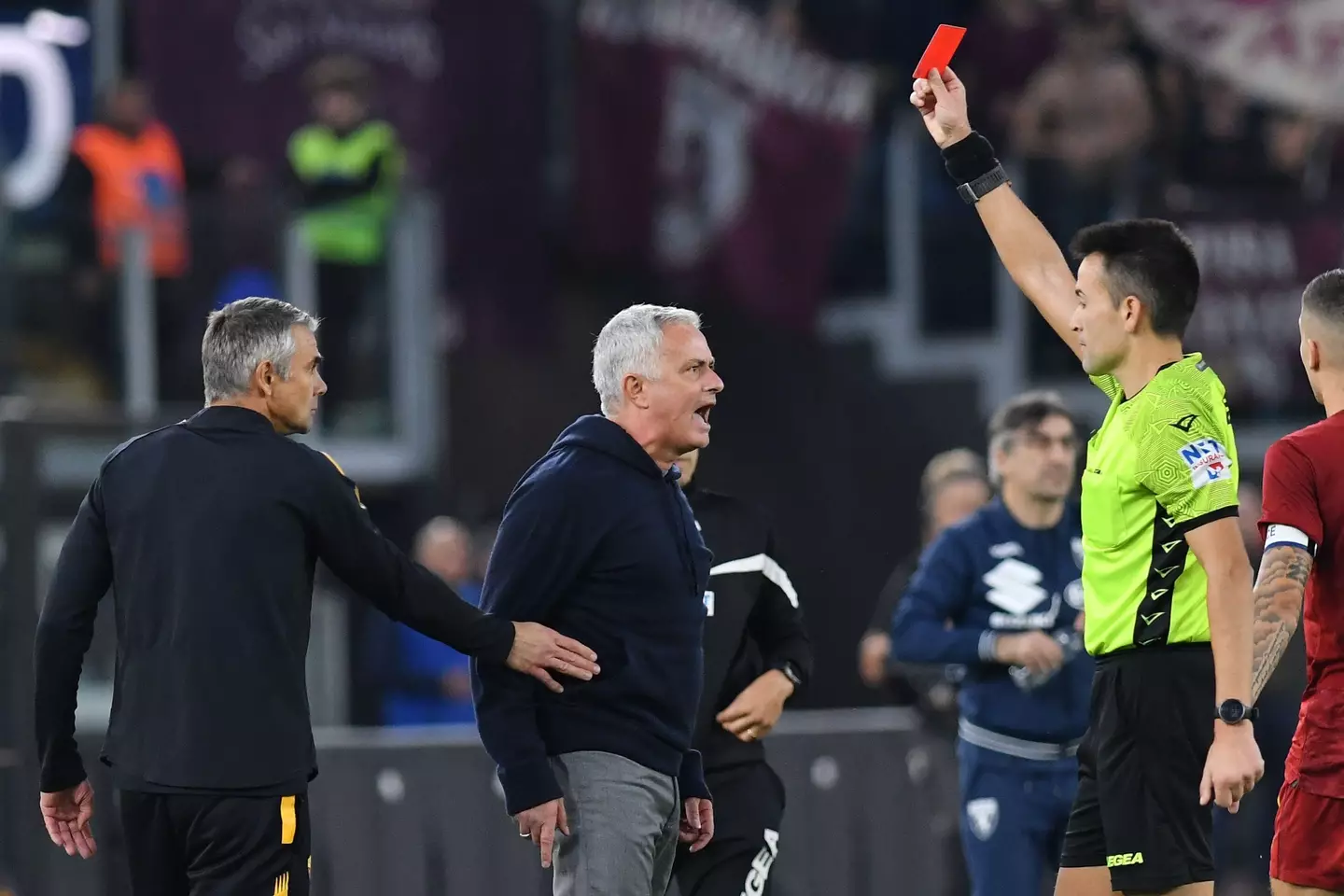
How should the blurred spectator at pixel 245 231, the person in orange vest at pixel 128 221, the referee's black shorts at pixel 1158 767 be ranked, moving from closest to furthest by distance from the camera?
the referee's black shorts at pixel 1158 767, the person in orange vest at pixel 128 221, the blurred spectator at pixel 245 231

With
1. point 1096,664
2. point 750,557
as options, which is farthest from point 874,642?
point 1096,664

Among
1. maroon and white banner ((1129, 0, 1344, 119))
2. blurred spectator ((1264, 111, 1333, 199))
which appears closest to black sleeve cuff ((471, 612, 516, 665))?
blurred spectator ((1264, 111, 1333, 199))

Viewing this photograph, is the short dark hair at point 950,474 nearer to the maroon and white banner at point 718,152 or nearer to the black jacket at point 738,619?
the black jacket at point 738,619

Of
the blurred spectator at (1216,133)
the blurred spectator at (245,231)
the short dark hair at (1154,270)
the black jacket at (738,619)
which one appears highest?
the blurred spectator at (1216,133)

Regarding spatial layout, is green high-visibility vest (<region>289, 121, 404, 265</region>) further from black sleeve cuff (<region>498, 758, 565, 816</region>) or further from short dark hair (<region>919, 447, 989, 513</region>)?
black sleeve cuff (<region>498, 758, 565, 816</region>)

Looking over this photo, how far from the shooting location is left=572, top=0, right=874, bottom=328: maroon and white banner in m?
13.5

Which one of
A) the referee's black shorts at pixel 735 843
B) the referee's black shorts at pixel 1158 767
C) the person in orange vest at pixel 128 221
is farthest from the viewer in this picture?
the person in orange vest at pixel 128 221

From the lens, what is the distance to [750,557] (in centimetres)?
630

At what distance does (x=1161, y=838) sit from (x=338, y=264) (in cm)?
870

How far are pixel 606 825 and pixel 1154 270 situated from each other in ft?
6.21

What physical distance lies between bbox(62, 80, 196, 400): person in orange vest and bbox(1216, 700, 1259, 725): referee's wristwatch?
867 cm

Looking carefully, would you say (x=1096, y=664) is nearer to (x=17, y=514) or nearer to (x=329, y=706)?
(x=17, y=514)

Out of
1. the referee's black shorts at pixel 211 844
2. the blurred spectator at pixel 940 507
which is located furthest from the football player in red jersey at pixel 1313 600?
the blurred spectator at pixel 940 507

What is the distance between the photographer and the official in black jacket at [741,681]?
604 centimetres
